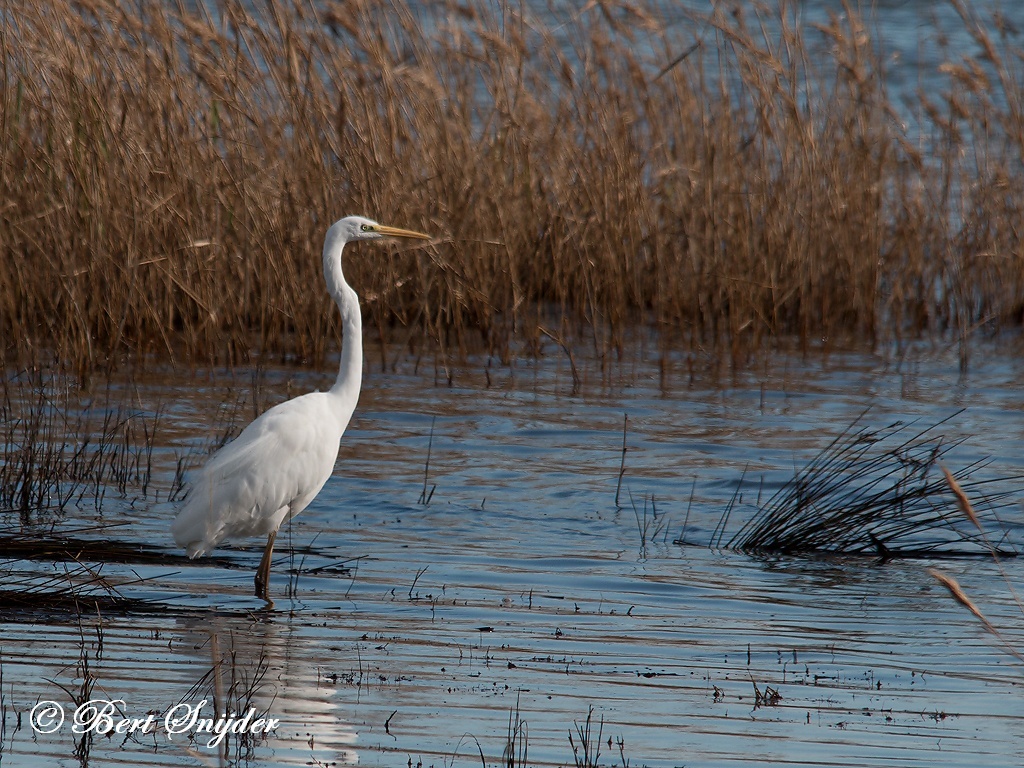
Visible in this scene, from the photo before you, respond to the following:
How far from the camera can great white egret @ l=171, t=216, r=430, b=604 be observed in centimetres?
481

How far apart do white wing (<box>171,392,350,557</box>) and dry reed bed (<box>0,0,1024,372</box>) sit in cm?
212

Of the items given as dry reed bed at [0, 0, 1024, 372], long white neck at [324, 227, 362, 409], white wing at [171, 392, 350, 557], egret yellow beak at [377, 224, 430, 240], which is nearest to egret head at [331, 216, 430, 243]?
egret yellow beak at [377, 224, 430, 240]

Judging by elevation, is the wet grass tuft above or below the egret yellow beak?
below

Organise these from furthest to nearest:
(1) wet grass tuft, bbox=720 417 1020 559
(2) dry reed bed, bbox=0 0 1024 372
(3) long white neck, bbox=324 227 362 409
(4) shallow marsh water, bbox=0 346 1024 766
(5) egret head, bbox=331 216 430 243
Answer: (2) dry reed bed, bbox=0 0 1024 372
(5) egret head, bbox=331 216 430 243
(3) long white neck, bbox=324 227 362 409
(1) wet grass tuft, bbox=720 417 1020 559
(4) shallow marsh water, bbox=0 346 1024 766

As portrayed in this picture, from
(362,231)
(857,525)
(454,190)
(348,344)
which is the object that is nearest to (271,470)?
(348,344)

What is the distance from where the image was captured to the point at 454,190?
8344mm

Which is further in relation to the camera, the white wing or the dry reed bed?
the dry reed bed

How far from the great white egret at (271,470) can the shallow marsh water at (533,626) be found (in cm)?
18

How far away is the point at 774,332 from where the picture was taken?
9367 mm

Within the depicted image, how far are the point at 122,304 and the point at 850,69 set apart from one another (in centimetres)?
450

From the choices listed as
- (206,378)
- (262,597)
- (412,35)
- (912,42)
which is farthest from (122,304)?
(912,42)

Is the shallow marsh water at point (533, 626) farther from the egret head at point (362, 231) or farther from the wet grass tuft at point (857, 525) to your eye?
the egret head at point (362, 231)

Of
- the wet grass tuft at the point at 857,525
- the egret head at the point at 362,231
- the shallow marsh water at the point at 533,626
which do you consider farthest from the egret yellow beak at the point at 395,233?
the wet grass tuft at the point at 857,525

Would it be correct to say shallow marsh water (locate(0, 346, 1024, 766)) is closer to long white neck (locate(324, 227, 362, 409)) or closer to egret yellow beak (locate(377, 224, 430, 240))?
long white neck (locate(324, 227, 362, 409))
